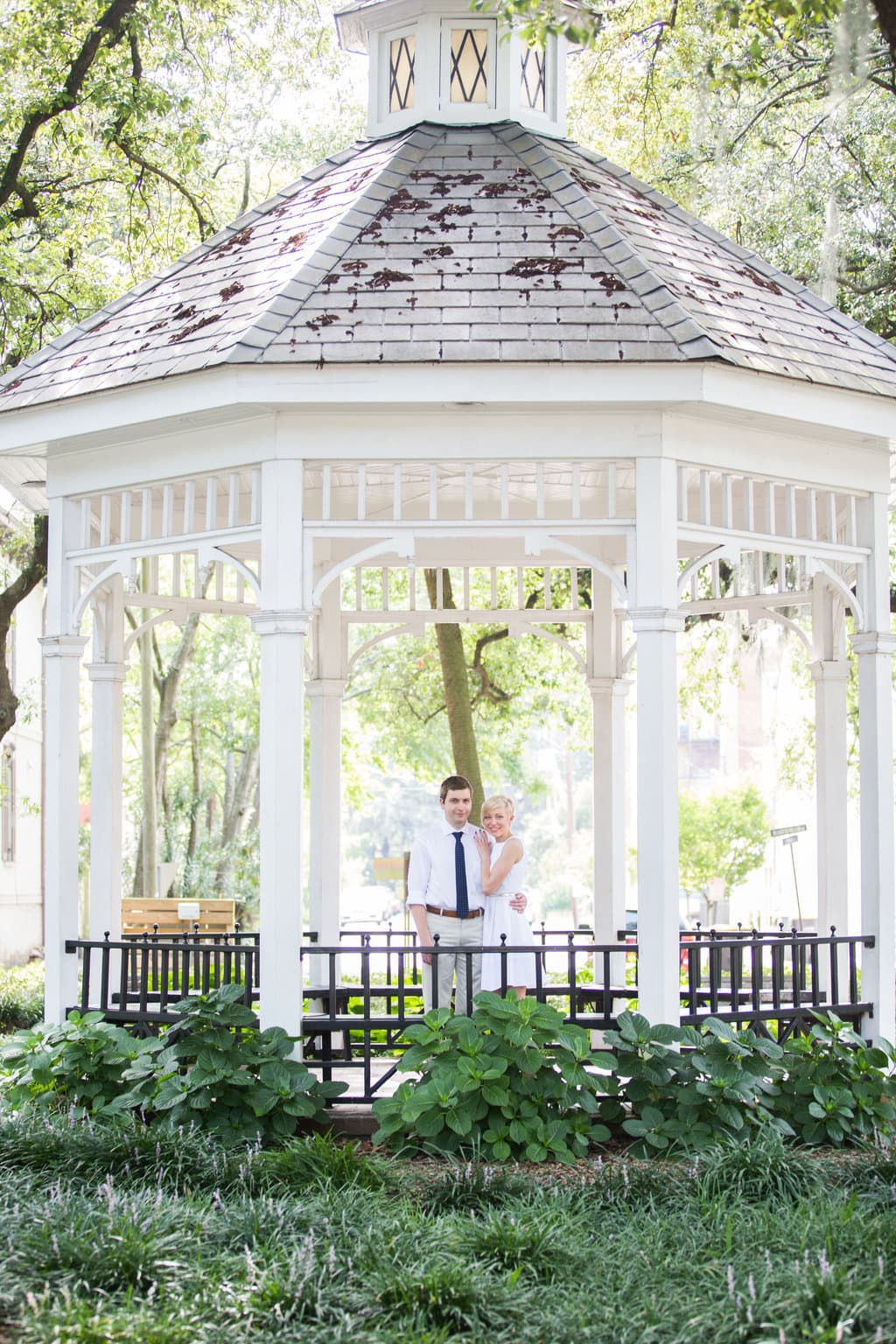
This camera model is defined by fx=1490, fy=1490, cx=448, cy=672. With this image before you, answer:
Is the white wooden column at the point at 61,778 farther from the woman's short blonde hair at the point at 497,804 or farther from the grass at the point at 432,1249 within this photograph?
the woman's short blonde hair at the point at 497,804

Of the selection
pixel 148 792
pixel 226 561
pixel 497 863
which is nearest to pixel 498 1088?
pixel 497 863

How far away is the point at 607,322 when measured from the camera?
846 centimetres

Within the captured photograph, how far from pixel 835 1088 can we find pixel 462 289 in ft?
16.4

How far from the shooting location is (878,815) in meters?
9.29

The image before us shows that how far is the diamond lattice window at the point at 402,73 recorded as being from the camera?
10930mm

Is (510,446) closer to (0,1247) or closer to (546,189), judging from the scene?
(546,189)

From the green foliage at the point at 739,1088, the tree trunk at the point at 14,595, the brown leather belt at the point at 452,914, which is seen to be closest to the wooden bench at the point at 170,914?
the tree trunk at the point at 14,595

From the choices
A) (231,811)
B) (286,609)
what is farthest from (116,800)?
(231,811)

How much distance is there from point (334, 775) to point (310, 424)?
155 inches

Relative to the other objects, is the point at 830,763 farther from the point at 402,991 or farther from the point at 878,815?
the point at 402,991

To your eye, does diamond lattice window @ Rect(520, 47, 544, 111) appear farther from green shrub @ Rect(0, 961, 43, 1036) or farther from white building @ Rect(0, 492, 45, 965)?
white building @ Rect(0, 492, 45, 965)

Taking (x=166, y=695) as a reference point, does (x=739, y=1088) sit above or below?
below

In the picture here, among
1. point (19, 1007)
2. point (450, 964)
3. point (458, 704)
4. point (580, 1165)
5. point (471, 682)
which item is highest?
point (471, 682)

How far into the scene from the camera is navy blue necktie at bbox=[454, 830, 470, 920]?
9227mm
